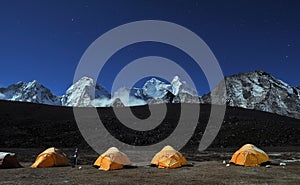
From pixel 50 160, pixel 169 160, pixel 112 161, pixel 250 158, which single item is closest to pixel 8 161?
pixel 50 160

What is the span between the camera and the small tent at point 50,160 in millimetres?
23025

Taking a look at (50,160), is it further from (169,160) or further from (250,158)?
(250,158)

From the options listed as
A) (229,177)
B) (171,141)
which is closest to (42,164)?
(229,177)

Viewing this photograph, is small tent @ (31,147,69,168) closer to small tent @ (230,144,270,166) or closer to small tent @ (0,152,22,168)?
small tent @ (0,152,22,168)

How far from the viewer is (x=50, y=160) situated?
23.4m

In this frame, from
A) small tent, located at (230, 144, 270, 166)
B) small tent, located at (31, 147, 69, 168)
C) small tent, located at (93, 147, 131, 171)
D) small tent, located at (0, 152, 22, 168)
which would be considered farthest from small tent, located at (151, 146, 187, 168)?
small tent, located at (0, 152, 22, 168)

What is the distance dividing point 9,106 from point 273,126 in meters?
75.7

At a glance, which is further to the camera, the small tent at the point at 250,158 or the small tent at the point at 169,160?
the small tent at the point at 250,158

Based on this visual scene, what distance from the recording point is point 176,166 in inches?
872

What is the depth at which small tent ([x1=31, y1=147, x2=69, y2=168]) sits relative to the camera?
23.0m

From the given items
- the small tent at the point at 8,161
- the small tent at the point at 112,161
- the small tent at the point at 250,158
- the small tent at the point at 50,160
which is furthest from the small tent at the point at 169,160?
the small tent at the point at 8,161

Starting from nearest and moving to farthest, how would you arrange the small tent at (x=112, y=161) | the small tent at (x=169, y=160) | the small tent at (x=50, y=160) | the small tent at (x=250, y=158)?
1. the small tent at (x=112, y=161)
2. the small tent at (x=169, y=160)
3. the small tent at (x=250, y=158)
4. the small tent at (x=50, y=160)

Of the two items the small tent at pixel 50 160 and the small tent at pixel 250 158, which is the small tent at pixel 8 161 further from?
the small tent at pixel 250 158

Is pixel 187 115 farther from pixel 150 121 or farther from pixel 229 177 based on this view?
pixel 229 177
